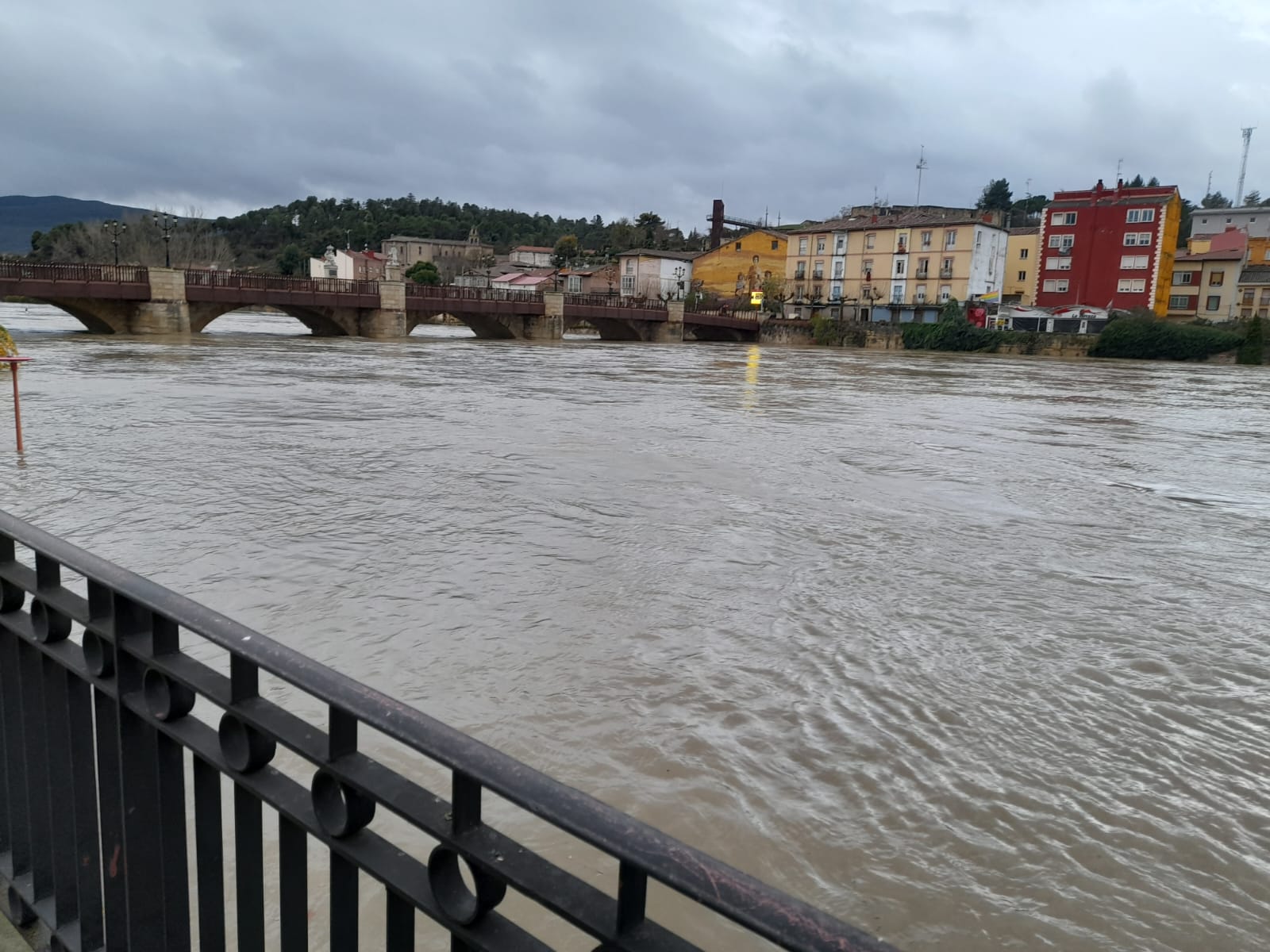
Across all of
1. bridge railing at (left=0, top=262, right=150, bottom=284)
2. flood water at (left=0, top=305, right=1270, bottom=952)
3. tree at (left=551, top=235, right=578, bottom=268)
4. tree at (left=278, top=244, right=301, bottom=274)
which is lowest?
flood water at (left=0, top=305, right=1270, bottom=952)

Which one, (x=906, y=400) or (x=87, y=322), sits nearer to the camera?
(x=906, y=400)

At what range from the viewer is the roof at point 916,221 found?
68000mm

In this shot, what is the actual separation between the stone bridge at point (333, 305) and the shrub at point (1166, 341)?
23633mm

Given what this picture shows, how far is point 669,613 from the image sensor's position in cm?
515

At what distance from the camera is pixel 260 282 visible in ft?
137

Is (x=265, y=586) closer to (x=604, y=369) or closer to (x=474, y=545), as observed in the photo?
(x=474, y=545)

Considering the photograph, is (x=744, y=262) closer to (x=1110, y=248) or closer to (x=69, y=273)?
(x=1110, y=248)

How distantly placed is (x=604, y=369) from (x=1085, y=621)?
79.3ft

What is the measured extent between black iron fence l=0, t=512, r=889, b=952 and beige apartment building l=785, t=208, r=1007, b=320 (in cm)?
7046

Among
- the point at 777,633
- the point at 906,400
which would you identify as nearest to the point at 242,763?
the point at 777,633

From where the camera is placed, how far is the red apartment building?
60.4 metres

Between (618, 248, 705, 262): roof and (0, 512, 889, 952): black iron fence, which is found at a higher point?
(618, 248, 705, 262): roof

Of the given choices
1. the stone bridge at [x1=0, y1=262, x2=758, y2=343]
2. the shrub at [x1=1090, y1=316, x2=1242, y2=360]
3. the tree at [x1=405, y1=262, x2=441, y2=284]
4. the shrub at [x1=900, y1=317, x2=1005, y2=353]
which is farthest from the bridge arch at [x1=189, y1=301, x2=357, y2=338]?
the shrub at [x1=1090, y1=316, x2=1242, y2=360]

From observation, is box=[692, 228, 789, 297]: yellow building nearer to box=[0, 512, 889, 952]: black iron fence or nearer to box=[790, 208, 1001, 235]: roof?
box=[790, 208, 1001, 235]: roof
